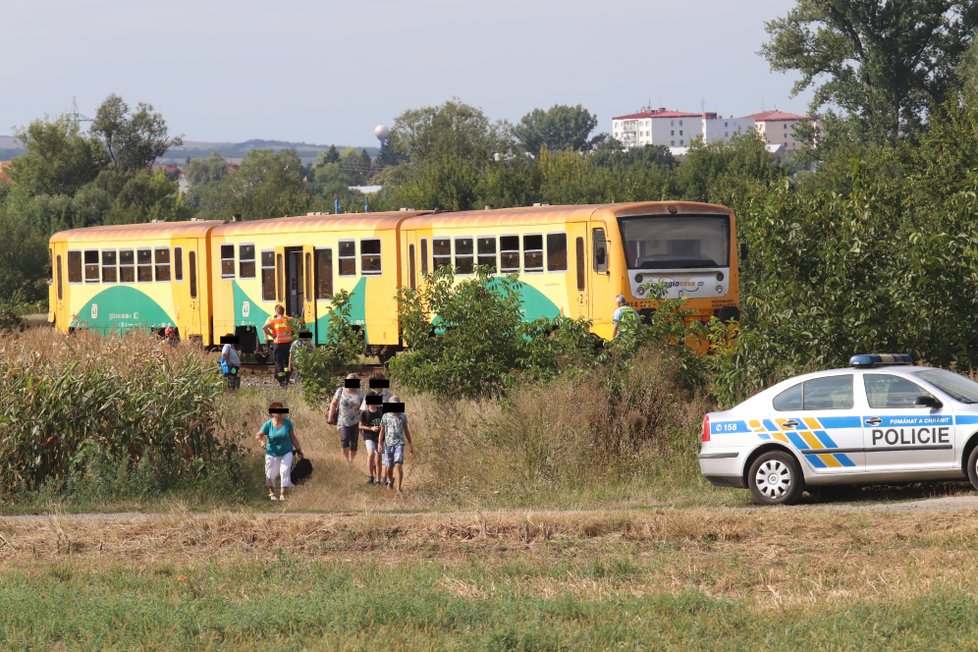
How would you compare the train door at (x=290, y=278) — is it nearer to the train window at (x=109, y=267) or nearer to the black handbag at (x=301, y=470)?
the train window at (x=109, y=267)

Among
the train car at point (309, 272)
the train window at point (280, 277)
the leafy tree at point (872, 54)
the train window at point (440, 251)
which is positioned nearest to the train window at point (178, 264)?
the train car at point (309, 272)

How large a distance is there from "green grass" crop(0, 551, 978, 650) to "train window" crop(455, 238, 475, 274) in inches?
668

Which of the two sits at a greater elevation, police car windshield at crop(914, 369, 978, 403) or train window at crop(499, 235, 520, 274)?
train window at crop(499, 235, 520, 274)

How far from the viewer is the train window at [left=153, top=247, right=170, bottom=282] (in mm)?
35219

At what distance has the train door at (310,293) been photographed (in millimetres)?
31828

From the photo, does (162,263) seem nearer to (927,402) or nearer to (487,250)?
(487,250)

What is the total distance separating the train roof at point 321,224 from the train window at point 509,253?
288cm

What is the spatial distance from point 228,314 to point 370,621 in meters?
25.0

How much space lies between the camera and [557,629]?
949 centimetres

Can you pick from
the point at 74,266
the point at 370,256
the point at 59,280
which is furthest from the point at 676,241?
the point at 59,280

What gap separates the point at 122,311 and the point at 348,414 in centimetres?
1779

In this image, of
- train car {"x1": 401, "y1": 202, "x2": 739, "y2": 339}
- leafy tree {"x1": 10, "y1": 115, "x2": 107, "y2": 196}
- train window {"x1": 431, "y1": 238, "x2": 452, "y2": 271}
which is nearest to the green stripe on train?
train window {"x1": 431, "y1": 238, "x2": 452, "y2": 271}

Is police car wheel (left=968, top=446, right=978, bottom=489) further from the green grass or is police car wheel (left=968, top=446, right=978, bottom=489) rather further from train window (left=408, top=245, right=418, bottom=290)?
train window (left=408, top=245, right=418, bottom=290)

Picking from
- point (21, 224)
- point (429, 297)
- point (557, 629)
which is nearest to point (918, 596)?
point (557, 629)
